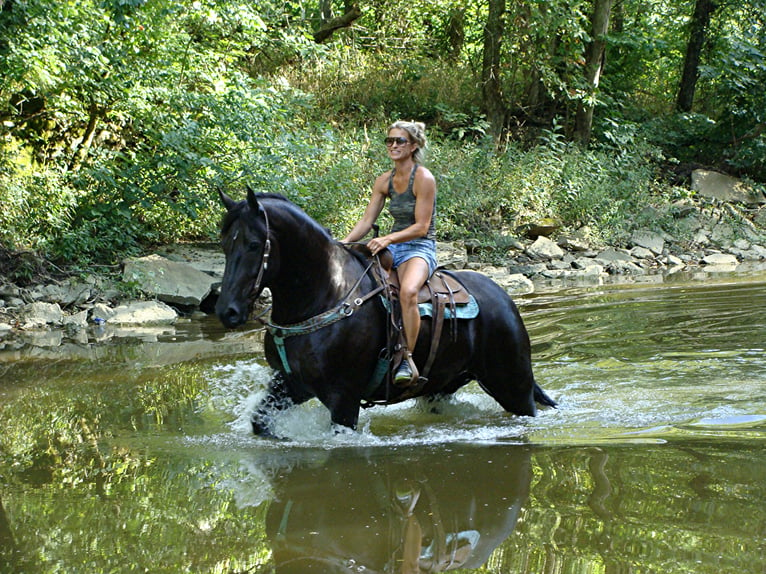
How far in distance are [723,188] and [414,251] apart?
19.6 metres

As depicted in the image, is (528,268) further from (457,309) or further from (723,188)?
(457,309)

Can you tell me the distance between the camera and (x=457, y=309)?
19.8 ft

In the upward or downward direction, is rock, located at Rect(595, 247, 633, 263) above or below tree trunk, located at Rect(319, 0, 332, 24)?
below

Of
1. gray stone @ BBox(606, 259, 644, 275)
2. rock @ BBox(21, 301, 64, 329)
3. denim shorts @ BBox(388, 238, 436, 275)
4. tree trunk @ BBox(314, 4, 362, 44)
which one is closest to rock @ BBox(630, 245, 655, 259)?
gray stone @ BBox(606, 259, 644, 275)

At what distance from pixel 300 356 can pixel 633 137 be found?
20.4 meters

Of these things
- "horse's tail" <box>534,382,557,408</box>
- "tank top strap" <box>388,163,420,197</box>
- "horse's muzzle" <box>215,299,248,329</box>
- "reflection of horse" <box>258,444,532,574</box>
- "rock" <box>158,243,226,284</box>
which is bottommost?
"rock" <box>158,243,226,284</box>

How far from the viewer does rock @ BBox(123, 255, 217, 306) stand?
12539 mm

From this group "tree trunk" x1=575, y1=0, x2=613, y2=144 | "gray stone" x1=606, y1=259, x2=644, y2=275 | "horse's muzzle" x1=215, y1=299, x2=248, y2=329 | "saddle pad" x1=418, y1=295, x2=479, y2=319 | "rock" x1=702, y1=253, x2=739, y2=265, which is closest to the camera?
"horse's muzzle" x1=215, y1=299, x2=248, y2=329

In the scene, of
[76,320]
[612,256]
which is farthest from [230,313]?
[612,256]

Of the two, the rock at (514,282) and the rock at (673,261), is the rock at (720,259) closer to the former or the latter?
the rock at (673,261)

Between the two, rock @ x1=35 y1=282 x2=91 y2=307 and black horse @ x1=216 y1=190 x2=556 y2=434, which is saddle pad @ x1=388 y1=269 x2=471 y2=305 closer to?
black horse @ x1=216 y1=190 x2=556 y2=434

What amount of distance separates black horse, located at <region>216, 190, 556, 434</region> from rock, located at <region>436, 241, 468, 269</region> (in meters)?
10.0

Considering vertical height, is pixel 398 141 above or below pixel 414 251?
above

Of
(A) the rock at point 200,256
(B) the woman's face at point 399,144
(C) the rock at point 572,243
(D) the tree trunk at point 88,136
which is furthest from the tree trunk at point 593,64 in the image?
(B) the woman's face at point 399,144
